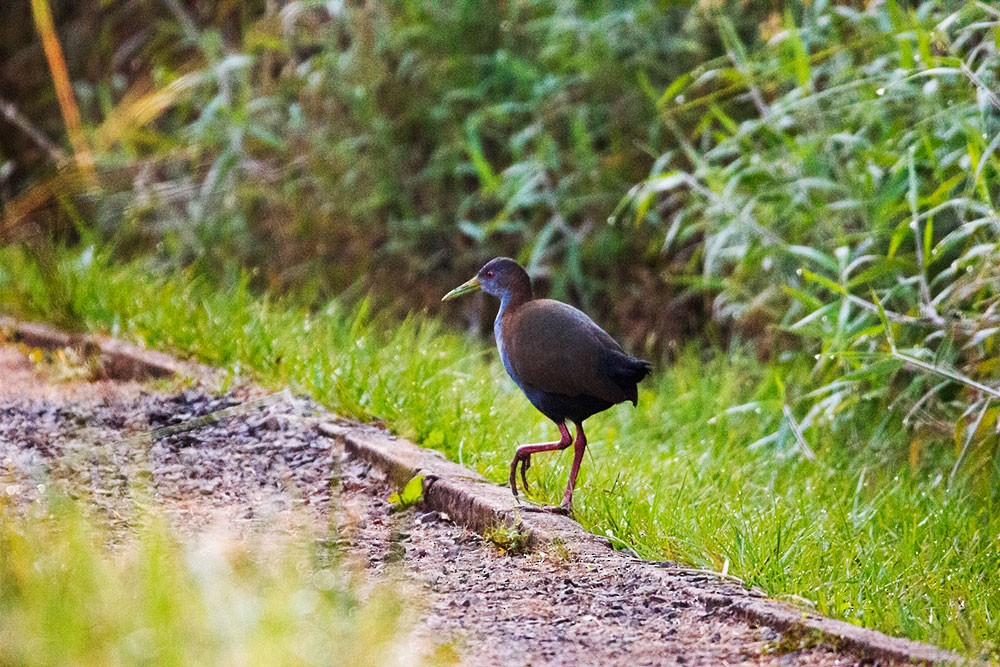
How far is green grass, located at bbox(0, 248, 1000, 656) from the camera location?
3.00 metres

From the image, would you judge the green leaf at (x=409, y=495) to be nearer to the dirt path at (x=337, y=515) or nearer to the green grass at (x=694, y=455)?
the dirt path at (x=337, y=515)

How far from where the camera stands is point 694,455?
448 centimetres

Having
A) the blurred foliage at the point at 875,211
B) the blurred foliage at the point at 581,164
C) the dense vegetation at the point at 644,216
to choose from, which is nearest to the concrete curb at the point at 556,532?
the dense vegetation at the point at 644,216

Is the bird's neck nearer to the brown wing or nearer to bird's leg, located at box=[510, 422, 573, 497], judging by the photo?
the brown wing

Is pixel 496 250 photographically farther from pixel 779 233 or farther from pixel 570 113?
pixel 779 233

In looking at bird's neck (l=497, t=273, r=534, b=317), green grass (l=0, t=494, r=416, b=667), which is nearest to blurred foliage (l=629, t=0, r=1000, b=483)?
bird's neck (l=497, t=273, r=534, b=317)

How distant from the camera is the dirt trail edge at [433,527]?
8.24ft

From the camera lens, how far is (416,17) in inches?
258

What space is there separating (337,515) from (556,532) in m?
0.65

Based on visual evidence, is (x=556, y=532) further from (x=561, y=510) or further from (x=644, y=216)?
(x=644, y=216)

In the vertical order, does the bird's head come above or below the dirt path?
above

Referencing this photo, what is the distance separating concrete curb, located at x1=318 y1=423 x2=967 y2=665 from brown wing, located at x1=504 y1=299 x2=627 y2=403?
1.11 ft

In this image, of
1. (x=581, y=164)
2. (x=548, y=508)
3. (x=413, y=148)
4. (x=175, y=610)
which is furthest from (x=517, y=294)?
(x=413, y=148)

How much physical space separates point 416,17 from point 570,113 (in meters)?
1.00
